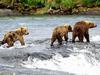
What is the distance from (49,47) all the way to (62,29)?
1166 mm

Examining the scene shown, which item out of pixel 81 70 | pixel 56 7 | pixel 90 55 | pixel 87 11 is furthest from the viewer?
pixel 56 7

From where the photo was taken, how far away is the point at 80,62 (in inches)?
667

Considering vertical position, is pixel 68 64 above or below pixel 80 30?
below

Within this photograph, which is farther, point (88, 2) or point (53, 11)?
point (88, 2)

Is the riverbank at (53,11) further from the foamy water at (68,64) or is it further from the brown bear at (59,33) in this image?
the foamy water at (68,64)

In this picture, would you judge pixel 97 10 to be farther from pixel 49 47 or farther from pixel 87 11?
pixel 49 47

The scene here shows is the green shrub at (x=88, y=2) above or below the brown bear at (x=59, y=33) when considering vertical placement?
below

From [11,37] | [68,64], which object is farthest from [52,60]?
[11,37]

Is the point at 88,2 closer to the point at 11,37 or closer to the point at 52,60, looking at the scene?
the point at 11,37

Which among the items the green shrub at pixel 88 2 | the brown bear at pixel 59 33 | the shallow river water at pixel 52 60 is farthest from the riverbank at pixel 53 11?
the shallow river water at pixel 52 60

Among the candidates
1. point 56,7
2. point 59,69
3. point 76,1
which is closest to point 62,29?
point 59,69

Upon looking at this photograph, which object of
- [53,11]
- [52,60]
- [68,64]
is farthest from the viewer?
[53,11]

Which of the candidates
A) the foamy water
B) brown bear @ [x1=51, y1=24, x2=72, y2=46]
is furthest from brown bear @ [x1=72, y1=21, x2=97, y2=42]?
the foamy water

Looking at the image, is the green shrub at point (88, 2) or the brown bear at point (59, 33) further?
the green shrub at point (88, 2)
